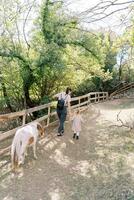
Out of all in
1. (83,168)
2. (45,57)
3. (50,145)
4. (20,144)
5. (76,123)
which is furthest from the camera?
(45,57)

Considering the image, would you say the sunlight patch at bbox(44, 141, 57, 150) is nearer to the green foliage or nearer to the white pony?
the white pony

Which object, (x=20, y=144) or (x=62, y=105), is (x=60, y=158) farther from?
(x=62, y=105)

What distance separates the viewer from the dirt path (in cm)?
688

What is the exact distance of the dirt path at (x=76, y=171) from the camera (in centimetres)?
688

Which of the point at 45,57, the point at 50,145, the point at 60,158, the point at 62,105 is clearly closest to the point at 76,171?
the point at 60,158

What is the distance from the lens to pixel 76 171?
8.06m

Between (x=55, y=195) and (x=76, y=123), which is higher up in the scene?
(x=76, y=123)

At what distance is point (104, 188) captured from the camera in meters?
7.12

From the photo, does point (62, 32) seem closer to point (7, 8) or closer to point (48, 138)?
point (7, 8)

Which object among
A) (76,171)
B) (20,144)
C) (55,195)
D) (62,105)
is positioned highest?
(62,105)

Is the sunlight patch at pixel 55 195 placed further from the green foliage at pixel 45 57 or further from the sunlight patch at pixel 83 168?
the green foliage at pixel 45 57

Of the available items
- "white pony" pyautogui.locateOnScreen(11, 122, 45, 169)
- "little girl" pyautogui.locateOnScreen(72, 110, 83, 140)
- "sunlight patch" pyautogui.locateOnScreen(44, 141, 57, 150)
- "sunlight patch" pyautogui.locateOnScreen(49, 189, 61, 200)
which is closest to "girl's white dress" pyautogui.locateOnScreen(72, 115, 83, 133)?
"little girl" pyautogui.locateOnScreen(72, 110, 83, 140)

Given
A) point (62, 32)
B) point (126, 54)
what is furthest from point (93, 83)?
point (62, 32)

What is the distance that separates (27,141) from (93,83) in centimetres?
2055
